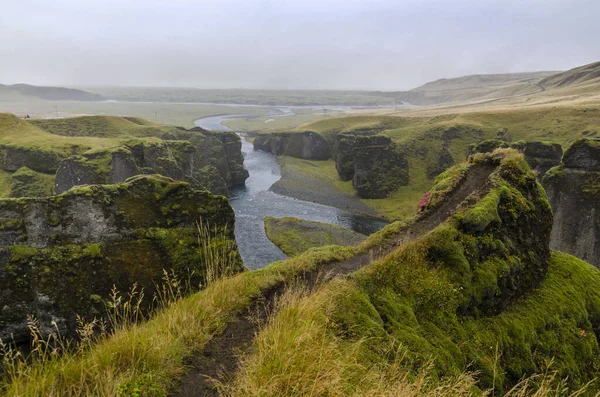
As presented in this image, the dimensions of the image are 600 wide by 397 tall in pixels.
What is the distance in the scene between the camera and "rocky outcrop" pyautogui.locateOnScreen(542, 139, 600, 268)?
32031 millimetres

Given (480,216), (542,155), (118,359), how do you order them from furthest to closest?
(542,155)
(480,216)
(118,359)

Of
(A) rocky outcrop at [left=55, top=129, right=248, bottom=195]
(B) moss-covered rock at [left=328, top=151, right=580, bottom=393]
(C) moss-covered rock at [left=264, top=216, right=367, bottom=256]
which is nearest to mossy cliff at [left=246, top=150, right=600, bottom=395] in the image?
(B) moss-covered rock at [left=328, top=151, right=580, bottom=393]

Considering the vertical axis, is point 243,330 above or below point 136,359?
below

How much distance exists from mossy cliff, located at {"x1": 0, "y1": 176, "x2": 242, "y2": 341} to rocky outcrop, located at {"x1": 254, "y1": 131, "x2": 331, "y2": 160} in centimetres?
10839

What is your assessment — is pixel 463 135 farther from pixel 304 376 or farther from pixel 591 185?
pixel 304 376

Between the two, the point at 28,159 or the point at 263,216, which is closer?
the point at 28,159

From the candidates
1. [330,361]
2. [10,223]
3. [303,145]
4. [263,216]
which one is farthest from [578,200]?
[303,145]

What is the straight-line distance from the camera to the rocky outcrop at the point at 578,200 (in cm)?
3203

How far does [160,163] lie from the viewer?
178ft

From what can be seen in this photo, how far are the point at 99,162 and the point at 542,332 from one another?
166 ft

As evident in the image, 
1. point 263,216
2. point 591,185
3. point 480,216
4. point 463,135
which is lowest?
point 263,216

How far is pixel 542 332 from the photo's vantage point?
14805mm

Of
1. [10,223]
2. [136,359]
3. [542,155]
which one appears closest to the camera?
[136,359]

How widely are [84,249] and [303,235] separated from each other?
39354mm
